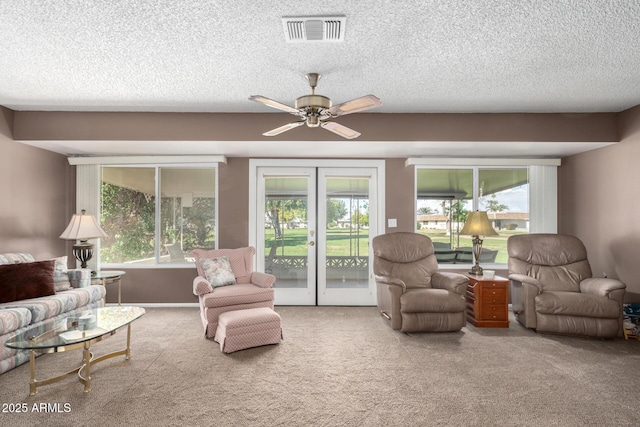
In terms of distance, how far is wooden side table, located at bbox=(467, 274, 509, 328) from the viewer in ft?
13.4

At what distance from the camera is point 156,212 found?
5.18m

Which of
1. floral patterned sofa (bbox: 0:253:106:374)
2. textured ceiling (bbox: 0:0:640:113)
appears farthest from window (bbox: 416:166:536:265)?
floral patterned sofa (bbox: 0:253:106:374)

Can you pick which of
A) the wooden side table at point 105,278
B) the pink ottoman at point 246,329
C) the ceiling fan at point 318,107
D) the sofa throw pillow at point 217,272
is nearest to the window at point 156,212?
the wooden side table at point 105,278

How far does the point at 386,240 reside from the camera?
4531 mm

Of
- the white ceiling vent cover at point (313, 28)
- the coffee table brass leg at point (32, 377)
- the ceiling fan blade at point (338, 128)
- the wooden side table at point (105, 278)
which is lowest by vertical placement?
the coffee table brass leg at point (32, 377)

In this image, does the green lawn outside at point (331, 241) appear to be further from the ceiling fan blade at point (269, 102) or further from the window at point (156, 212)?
the ceiling fan blade at point (269, 102)

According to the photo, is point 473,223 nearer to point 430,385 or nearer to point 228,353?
point 430,385

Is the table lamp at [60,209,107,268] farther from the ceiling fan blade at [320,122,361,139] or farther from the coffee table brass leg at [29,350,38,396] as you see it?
the ceiling fan blade at [320,122,361,139]

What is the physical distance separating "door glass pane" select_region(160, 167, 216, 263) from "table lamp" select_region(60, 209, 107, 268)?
3.04 feet

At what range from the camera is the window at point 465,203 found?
5.31 m

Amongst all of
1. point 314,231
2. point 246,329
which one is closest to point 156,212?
point 314,231

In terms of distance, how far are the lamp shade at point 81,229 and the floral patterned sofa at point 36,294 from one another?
369mm

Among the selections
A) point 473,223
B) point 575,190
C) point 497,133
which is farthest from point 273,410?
point 575,190

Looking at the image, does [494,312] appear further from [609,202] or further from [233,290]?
[233,290]
